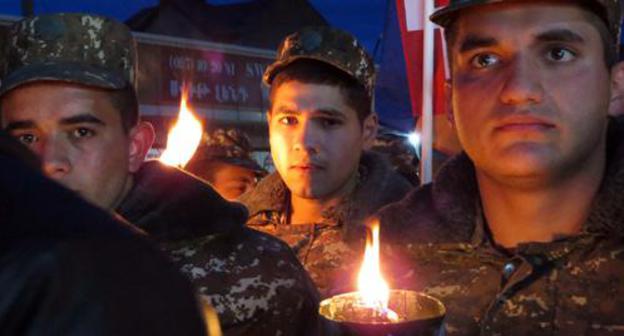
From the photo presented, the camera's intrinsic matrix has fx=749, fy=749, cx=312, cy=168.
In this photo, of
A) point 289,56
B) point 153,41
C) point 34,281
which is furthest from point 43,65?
point 153,41

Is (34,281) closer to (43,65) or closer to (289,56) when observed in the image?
(43,65)

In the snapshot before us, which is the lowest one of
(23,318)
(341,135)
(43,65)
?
(23,318)

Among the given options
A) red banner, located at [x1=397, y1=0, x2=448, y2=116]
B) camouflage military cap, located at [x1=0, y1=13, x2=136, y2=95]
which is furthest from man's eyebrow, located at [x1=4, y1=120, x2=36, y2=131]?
red banner, located at [x1=397, y1=0, x2=448, y2=116]

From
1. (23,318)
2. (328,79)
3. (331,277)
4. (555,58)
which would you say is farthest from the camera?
(328,79)

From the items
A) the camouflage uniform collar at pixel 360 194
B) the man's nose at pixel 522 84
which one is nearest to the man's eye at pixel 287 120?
the camouflage uniform collar at pixel 360 194

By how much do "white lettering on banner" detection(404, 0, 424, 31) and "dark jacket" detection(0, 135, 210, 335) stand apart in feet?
14.1

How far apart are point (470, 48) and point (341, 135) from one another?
141cm

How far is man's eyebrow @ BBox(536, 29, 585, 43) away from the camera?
233 cm

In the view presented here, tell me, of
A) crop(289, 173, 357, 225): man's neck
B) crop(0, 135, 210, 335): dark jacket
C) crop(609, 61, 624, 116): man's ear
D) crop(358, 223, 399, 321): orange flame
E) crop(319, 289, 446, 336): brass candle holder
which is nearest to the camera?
crop(0, 135, 210, 335): dark jacket

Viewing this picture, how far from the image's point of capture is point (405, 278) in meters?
2.64

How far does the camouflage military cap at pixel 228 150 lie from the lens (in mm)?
6795

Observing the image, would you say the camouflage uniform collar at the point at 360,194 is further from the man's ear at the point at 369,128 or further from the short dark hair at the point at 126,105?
the short dark hair at the point at 126,105

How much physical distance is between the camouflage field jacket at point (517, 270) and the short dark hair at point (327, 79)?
135 cm

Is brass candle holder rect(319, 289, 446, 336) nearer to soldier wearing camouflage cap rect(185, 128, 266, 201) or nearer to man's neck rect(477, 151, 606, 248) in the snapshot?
man's neck rect(477, 151, 606, 248)
